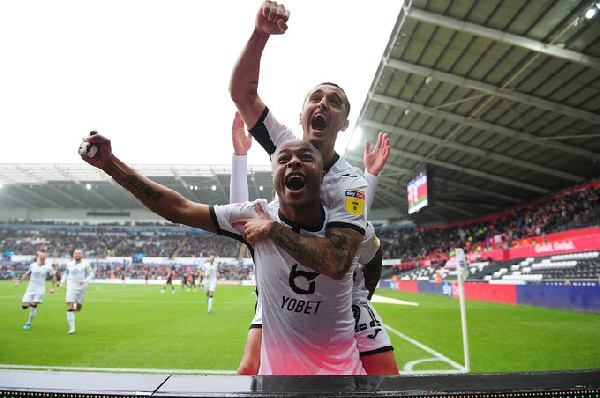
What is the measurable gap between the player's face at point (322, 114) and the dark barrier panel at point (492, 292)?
19407 mm

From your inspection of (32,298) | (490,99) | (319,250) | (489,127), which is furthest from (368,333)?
(489,127)

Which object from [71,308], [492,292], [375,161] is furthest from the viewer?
[492,292]

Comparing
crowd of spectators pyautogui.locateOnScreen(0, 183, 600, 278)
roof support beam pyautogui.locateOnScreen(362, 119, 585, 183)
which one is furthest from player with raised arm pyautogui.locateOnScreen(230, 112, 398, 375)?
crowd of spectators pyautogui.locateOnScreen(0, 183, 600, 278)

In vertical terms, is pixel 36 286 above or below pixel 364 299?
below

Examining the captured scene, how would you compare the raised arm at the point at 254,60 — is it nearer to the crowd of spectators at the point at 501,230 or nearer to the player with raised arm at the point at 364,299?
the player with raised arm at the point at 364,299

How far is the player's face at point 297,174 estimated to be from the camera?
1.90 metres

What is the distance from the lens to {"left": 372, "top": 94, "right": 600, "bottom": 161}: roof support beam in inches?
826

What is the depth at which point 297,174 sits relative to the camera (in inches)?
75.2

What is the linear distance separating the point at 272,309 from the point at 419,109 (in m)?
20.5

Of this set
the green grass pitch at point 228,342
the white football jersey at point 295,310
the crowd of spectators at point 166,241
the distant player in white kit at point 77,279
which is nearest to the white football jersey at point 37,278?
the green grass pitch at point 228,342

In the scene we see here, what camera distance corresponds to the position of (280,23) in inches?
74.7

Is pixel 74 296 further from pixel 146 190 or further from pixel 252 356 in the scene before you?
pixel 146 190

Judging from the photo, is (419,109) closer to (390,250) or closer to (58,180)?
(390,250)

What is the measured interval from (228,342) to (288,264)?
786 cm
